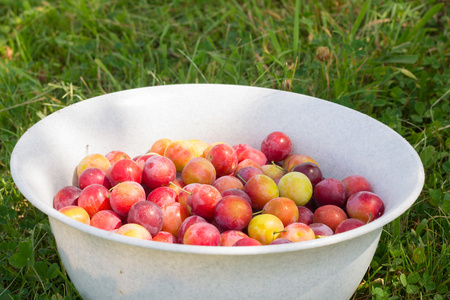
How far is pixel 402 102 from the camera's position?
250cm

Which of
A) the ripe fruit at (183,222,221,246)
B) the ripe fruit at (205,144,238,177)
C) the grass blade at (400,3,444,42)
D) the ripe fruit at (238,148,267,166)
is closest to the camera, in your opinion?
the ripe fruit at (183,222,221,246)

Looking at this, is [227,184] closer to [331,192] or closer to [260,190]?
[260,190]

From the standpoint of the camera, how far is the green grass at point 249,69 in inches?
66.0

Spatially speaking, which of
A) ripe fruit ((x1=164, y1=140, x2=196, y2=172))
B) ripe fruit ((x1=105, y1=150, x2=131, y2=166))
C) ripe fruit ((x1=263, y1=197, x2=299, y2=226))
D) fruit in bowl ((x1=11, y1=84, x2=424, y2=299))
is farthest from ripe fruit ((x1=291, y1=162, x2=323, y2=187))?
ripe fruit ((x1=105, y1=150, x2=131, y2=166))

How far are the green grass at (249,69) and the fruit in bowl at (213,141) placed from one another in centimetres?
29

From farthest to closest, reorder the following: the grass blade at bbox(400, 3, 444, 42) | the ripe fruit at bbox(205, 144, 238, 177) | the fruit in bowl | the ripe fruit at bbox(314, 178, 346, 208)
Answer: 1. the grass blade at bbox(400, 3, 444, 42)
2. the ripe fruit at bbox(205, 144, 238, 177)
3. the ripe fruit at bbox(314, 178, 346, 208)
4. the fruit in bowl

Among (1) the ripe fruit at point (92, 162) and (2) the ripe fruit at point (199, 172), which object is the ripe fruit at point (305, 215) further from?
(1) the ripe fruit at point (92, 162)

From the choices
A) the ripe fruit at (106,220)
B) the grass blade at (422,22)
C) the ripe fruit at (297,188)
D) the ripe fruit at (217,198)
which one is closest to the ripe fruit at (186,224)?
the ripe fruit at (217,198)

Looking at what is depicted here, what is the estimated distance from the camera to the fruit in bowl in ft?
3.68

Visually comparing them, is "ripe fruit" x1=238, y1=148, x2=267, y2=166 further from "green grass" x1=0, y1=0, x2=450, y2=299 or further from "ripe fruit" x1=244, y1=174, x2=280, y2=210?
"green grass" x1=0, y1=0, x2=450, y2=299

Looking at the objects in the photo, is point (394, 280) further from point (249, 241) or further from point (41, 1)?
point (41, 1)

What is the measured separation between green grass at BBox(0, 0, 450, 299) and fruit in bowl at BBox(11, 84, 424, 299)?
29cm

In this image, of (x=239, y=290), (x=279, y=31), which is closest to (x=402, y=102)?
(x=279, y=31)

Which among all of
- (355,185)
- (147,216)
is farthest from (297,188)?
(147,216)
